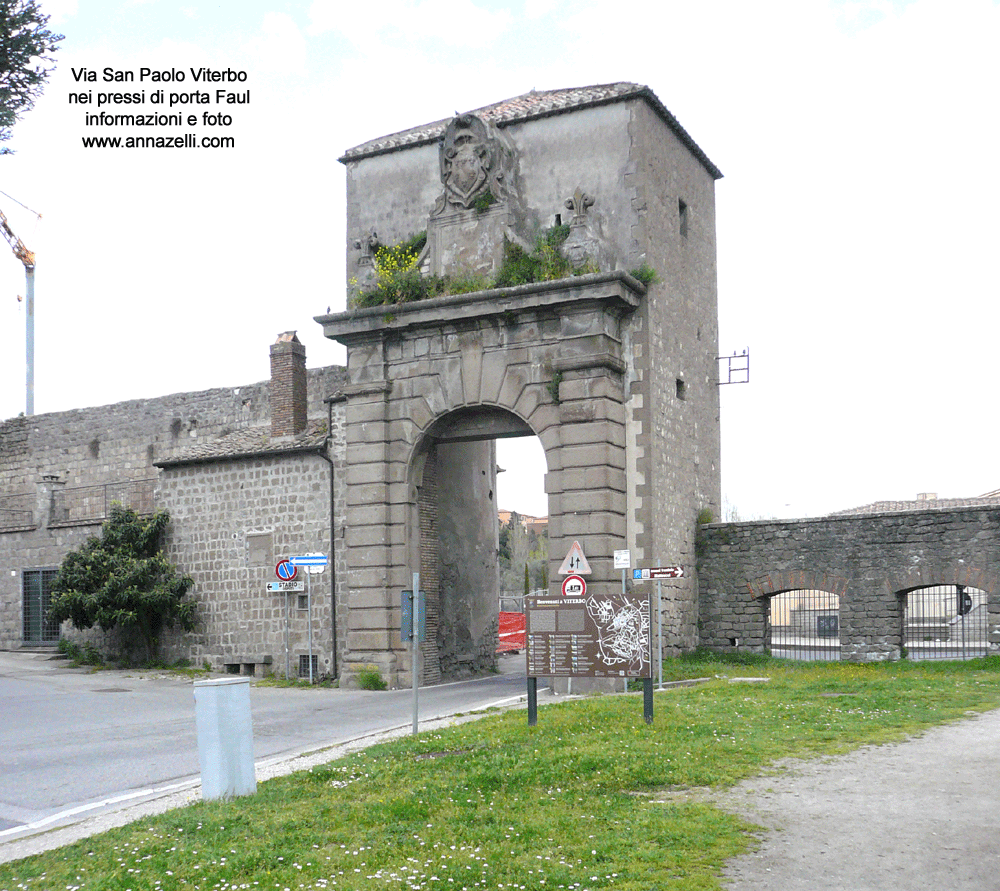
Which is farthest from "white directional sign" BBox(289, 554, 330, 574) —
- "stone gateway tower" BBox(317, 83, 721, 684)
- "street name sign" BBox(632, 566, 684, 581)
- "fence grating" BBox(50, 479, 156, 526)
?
"fence grating" BBox(50, 479, 156, 526)

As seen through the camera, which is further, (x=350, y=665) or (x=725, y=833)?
(x=350, y=665)

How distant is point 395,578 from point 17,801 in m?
11.6

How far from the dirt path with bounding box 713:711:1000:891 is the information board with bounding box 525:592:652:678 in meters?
2.73

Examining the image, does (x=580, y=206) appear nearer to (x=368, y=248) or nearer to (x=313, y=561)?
(x=368, y=248)

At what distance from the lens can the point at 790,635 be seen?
121 feet

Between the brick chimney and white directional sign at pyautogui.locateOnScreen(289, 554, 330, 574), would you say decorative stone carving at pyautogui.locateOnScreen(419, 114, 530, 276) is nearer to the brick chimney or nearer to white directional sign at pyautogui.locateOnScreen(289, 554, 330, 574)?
the brick chimney

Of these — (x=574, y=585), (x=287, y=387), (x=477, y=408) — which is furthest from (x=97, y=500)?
(x=574, y=585)

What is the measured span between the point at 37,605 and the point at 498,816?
23.9 meters

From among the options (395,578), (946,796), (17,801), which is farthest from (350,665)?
(946,796)

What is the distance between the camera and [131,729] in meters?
15.3

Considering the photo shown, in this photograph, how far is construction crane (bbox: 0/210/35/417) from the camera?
6675 cm

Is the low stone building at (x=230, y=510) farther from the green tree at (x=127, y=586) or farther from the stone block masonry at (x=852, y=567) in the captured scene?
the stone block masonry at (x=852, y=567)

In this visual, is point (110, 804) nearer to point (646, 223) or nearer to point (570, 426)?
point (570, 426)

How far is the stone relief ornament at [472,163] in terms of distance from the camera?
69.9 ft
